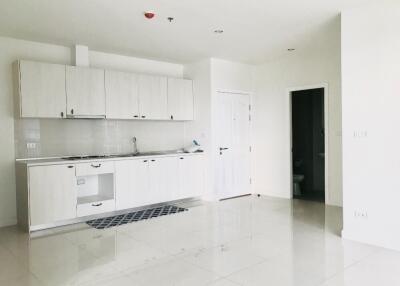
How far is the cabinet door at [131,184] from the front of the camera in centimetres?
493

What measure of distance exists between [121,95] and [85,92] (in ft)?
1.94

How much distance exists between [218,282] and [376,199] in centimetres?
205

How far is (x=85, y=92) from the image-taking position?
4.83 m

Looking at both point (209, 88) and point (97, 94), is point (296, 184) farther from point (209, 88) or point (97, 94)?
point (97, 94)

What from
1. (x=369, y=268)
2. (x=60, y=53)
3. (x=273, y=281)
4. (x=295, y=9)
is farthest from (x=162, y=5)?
(x=369, y=268)

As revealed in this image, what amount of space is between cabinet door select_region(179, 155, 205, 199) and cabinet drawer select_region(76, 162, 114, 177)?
1.36 metres

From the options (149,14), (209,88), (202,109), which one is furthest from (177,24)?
(202,109)

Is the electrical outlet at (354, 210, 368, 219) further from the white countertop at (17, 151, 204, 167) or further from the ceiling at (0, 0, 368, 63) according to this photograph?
the white countertop at (17, 151, 204, 167)

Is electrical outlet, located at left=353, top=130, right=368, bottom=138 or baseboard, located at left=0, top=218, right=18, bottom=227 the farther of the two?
baseboard, located at left=0, top=218, right=18, bottom=227

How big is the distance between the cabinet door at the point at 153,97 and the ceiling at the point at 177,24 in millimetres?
476

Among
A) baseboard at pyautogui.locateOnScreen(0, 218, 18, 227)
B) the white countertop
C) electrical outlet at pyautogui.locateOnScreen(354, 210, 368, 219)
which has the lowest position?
baseboard at pyautogui.locateOnScreen(0, 218, 18, 227)

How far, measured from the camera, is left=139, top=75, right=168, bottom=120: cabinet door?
5488 mm

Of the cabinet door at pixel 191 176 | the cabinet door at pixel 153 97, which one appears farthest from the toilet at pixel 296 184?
the cabinet door at pixel 153 97

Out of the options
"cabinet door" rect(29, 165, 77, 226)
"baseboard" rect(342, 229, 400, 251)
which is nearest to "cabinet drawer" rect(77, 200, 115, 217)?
Result: "cabinet door" rect(29, 165, 77, 226)
